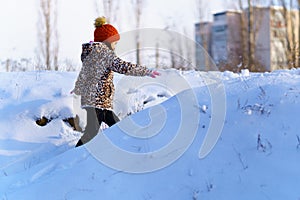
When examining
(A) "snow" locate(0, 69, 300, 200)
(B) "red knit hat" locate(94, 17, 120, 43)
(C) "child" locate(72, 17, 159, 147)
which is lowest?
(A) "snow" locate(0, 69, 300, 200)

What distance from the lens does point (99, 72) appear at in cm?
476

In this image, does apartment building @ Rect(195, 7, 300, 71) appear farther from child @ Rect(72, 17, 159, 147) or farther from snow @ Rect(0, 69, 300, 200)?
snow @ Rect(0, 69, 300, 200)

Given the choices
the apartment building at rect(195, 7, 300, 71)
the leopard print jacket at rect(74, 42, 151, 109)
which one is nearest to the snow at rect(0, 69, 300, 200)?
the leopard print jacket at rect(74, 42, 151, 109)

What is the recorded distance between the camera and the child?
4691 millimetres

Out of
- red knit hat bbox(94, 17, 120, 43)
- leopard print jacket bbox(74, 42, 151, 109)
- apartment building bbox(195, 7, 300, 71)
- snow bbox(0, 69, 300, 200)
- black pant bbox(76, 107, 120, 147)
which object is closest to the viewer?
snow bbox(0, 69, 300, 200)

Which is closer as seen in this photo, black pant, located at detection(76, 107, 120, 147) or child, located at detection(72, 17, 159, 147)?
child, located at detection(72, 17, 159, 147)

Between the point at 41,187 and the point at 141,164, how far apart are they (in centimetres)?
89

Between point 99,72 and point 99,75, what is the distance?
0.04 meters

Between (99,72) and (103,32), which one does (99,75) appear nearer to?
(99,72)

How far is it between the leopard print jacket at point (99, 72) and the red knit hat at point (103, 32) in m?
0.11

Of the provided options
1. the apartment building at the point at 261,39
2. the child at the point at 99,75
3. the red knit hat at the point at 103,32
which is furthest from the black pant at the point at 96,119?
the apartment building at the point at 261,39

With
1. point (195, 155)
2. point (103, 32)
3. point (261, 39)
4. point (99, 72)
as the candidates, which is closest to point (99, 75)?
point (99, 72)

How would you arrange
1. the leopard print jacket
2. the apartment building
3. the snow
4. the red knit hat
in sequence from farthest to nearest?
the apartment building → the red knit hat → the leopard print jacket → the snow

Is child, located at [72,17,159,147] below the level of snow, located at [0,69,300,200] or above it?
above
